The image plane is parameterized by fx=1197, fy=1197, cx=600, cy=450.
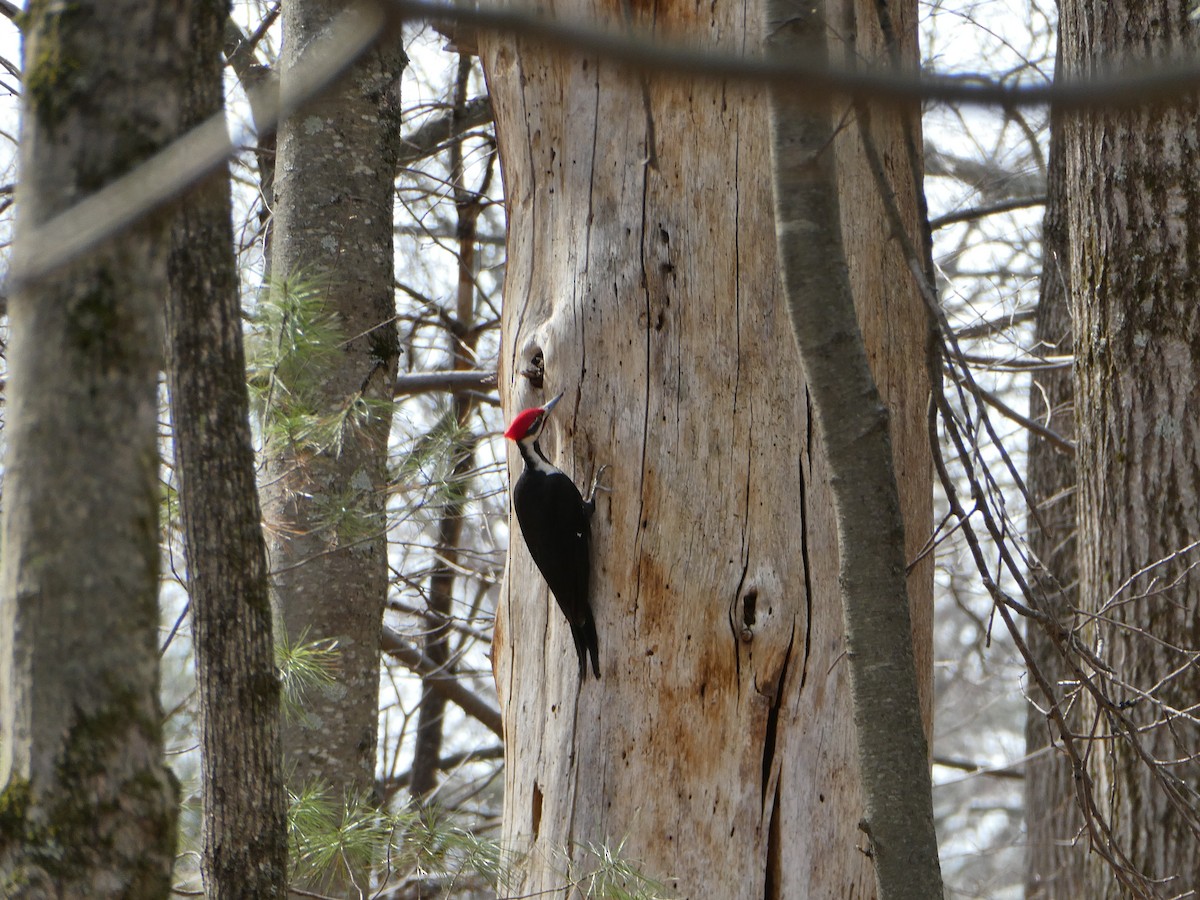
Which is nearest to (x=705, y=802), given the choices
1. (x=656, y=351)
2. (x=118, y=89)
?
(x=656, y=351)

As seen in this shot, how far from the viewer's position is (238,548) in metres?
1.65

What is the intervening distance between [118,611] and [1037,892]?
220 inches

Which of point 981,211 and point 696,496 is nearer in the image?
point 696,496

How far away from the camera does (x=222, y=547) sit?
5.40ft

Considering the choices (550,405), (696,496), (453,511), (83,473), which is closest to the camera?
(83,473)

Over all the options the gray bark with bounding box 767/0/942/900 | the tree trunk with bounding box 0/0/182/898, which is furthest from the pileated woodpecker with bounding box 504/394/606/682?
the tree trunk with bounding box 0/0/182/898

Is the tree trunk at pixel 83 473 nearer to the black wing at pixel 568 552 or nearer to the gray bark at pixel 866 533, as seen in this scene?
the gray bark at pixel 866 533

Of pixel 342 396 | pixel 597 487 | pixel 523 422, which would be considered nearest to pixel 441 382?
pixel 342 396

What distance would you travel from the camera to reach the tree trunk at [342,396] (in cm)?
339

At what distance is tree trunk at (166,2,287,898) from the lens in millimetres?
1586

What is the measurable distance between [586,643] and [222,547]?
41.7 inches

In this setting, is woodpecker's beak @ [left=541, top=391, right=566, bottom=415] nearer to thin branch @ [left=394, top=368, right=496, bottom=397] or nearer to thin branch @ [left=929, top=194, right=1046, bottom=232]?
thin branch @ [left=394, top=368, right=496, bottom=397]

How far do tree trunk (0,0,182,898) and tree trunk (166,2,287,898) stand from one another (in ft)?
1.29

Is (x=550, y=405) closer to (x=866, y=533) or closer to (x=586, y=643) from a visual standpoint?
(x=586, y=643)
